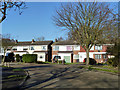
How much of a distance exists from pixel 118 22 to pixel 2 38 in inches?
1156

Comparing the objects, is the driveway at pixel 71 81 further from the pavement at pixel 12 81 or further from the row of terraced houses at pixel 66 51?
the row of terraced houses at pixel 66 51

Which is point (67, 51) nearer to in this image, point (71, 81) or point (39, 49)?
point (39, 49)

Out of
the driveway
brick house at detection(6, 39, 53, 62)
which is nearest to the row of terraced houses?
brick house at detection(6, 39, 53, 62)

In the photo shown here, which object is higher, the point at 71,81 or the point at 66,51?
the point at 66,51

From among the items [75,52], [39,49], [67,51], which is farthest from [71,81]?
[39,49]

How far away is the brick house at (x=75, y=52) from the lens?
43.8 m

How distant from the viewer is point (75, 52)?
45.4 meters

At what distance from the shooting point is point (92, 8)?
24.1 m

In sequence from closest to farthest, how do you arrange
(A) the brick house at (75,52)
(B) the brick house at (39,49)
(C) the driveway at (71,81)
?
(C) the driveway at (71,81) → (A) the brick house at (75,52) → (B) the brick house at (39,49)

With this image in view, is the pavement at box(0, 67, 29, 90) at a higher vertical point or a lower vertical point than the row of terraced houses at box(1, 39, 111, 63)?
lower

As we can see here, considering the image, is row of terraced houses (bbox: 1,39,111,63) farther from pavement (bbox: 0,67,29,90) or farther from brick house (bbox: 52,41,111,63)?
pavement (bbox: 0,67,29,90)

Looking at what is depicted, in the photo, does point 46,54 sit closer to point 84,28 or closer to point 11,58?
point 11,58

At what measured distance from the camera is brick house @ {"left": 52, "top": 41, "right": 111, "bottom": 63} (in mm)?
43781

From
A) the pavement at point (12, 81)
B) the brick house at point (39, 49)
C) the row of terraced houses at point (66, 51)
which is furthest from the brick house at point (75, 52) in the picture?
the pavement at point (12, 81)
